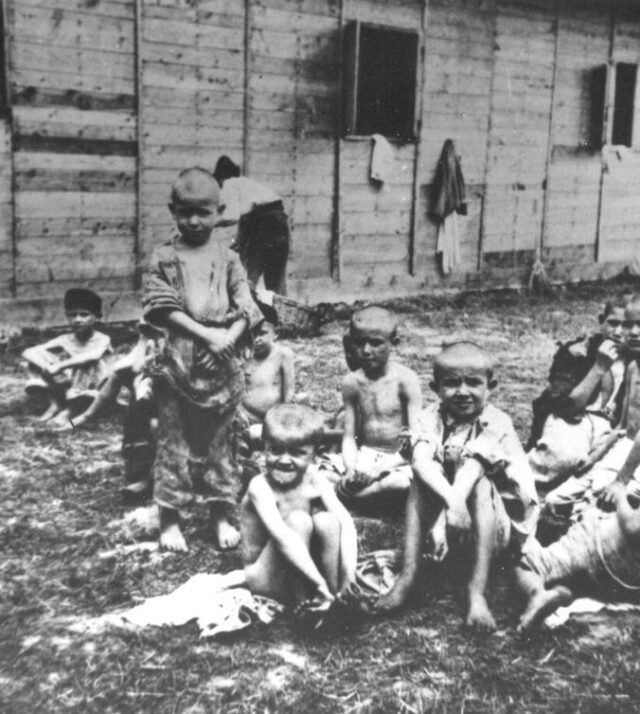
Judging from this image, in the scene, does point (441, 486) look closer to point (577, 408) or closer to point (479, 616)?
point (479, 616)

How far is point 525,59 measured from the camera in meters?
12.7

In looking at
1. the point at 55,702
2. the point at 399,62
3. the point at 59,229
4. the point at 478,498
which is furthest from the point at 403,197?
the point at 55,702

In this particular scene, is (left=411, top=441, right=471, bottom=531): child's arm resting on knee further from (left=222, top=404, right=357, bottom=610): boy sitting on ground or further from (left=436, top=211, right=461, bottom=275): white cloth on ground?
(left=436, top=211, right=461, bottom=275): white cloth on ground

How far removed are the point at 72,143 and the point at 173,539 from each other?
5772mm

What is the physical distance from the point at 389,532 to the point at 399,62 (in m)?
8.12

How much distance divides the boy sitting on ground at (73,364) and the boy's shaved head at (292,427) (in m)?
3.27

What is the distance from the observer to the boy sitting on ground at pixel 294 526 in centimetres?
377

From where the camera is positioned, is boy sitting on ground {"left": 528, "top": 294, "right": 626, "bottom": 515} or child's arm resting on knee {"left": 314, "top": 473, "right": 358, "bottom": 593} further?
boy sitting on ground {"left": 528, "top": 294, "right": 626, "bottom": 515}

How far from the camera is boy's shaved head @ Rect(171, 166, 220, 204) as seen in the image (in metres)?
4.40

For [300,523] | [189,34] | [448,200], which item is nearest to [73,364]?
[300,523]

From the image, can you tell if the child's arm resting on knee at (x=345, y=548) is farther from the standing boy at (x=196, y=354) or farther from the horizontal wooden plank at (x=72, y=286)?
the horizontal wooden plank at (x=72, y=286)

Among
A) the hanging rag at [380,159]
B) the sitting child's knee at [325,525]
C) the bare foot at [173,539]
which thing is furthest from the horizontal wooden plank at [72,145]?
the sitting child's knee at [325,525]

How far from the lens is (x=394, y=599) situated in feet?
12.9

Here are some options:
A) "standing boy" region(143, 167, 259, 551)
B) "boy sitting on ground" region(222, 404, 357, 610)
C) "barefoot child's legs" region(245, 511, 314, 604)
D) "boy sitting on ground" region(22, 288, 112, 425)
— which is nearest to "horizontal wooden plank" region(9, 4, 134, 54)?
"boy sitting on ground" region(22, 288, 112, 425)
